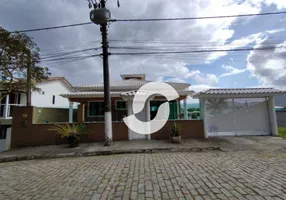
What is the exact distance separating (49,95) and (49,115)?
7.83m

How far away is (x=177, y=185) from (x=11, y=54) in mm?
10593

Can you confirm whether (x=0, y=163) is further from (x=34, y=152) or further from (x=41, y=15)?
(x=41, y=15)

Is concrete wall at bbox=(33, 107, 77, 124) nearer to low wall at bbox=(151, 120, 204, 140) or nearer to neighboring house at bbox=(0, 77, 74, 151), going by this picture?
neighboring house at bbox=(0, 77, 74, 151)

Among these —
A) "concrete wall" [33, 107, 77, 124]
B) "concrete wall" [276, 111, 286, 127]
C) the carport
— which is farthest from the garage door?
"concrete wall" [33, 107, 77, 124]

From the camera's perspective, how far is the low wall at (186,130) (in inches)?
348

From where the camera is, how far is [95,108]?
1354 centimetres

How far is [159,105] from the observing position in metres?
12.6

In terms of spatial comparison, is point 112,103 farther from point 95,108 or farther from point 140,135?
point 140,135

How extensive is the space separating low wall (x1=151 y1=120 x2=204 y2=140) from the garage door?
0.75m

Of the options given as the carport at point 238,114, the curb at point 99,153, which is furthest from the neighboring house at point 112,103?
the curb at point 99,153

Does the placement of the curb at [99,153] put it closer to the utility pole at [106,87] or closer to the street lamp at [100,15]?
the utility pole at [106,87]

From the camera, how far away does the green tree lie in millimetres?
8461

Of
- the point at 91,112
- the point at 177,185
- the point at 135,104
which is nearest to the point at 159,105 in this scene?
the point at 135,104

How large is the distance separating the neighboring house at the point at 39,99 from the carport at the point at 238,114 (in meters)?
11.3
